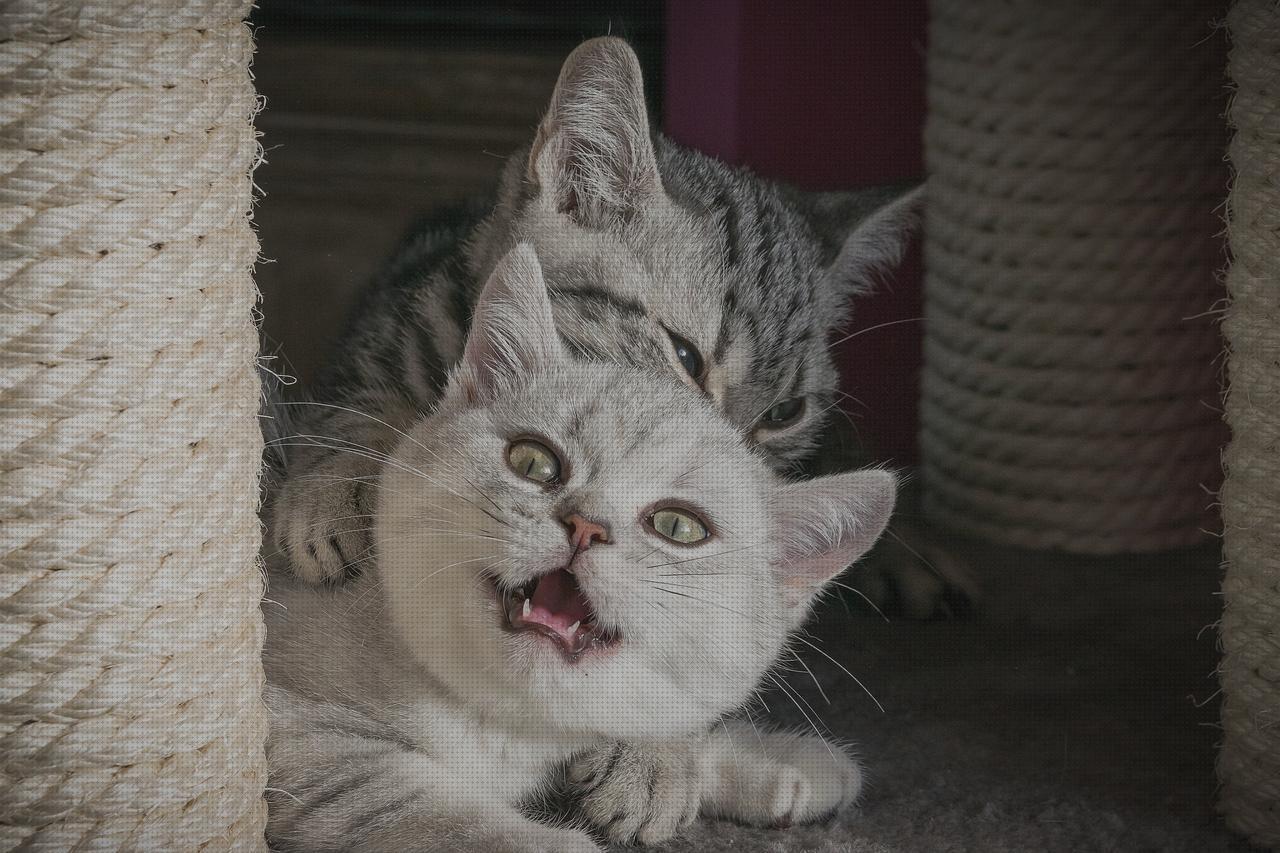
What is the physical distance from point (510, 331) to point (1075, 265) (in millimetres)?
1024

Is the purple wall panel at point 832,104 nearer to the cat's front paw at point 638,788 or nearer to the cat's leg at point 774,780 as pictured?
the cat's leg at point 774,780

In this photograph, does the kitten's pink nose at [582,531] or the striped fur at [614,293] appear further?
the striped fur at [614,293]

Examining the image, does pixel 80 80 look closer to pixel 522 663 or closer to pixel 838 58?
pixel 522 663

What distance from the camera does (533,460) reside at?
99 centimetres

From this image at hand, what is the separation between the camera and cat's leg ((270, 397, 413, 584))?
3.84 feet

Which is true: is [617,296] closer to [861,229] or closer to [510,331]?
[510,331]

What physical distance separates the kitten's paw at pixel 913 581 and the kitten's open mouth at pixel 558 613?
0.78m

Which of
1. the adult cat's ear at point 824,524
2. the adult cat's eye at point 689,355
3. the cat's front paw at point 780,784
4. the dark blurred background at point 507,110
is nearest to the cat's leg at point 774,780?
the cat's front paw at point 780,784

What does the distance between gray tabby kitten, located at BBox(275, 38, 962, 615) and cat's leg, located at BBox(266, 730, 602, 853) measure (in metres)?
0.21

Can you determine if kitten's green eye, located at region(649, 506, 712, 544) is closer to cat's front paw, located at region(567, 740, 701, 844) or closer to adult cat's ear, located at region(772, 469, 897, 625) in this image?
adult cat's ear, located at region(772, 469, 897, 625)

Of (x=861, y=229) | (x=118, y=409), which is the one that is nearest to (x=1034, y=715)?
(x=861, y=229)

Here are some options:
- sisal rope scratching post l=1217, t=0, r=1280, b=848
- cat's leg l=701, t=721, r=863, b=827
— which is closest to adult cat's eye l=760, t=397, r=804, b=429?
cat's leg l=701, t=721, r=863, b=827

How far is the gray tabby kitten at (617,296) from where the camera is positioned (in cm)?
125

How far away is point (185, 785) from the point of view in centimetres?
87
